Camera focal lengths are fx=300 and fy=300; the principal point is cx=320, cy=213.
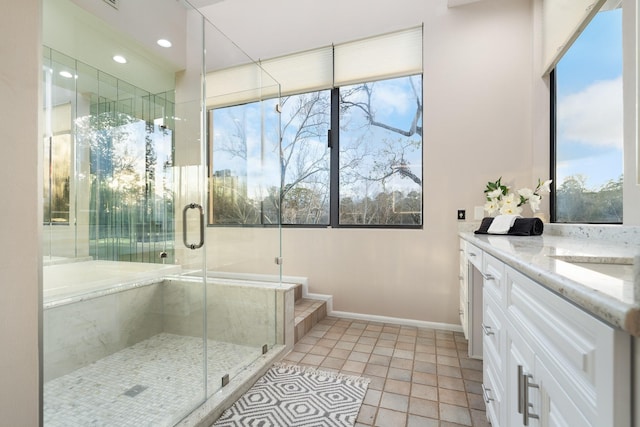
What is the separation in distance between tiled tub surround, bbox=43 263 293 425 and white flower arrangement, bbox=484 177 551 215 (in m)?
1.73

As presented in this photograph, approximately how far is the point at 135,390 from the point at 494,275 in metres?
2.01

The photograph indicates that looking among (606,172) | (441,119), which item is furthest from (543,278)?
(441,119)

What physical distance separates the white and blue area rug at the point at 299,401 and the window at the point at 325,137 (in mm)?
1341

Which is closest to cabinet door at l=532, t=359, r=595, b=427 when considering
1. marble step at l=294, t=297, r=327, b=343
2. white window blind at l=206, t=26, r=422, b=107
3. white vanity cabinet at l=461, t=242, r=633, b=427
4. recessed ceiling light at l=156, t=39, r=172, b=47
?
white vanity cabinet at l=461, t=242, r=633, b=427

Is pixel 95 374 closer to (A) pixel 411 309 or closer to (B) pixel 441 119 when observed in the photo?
(A) pixel 411 309

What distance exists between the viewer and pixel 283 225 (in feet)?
10.8

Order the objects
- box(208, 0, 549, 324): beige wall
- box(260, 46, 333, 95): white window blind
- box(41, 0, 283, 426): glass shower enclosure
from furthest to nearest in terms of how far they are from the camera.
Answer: box(260, 46, 333, 95): white window blind
box(208, 0, 549, 324): beige wall
box(41, 0, 283, 426): glass shower enclosure

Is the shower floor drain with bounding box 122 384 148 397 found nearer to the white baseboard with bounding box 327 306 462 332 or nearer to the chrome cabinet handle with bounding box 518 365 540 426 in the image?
the white baseboard with bounding box 327 306 462 332

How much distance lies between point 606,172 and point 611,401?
6.04 ft

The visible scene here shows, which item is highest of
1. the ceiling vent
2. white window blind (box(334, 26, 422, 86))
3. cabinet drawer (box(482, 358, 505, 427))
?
the ceiling vent

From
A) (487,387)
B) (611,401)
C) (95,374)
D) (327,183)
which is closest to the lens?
(611,401)

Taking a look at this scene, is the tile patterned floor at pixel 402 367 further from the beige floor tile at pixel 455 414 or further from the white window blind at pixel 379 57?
the white window blind at pixel 379 57

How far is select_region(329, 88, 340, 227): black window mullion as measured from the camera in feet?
10.3

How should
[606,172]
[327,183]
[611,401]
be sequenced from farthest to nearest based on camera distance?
1. [327,183]
2. [606,172]
3. [611,401]
